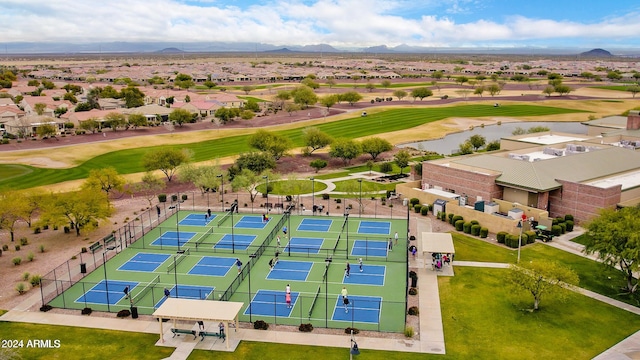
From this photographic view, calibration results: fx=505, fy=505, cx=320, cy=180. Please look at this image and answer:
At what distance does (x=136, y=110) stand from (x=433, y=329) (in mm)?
107866

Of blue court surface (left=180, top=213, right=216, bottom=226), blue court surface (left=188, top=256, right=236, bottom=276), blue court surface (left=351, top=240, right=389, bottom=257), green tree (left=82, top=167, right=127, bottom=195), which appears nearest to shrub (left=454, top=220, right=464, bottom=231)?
blue court surface (left=351, top=240, right=389, bottom=257)

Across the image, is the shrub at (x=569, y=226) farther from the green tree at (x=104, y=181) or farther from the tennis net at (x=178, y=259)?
the green tree at (x=104, y=181)

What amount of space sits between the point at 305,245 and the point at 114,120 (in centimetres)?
7878

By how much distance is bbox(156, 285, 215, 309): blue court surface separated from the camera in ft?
118

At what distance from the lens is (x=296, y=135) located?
353 feet

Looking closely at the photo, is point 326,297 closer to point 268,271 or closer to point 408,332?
point 408,332

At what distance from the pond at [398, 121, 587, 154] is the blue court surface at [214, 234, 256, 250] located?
176 feet

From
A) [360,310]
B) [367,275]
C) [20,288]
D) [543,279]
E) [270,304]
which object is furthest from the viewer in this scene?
[367,275]

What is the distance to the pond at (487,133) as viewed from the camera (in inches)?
3890

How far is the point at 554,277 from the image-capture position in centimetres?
3222

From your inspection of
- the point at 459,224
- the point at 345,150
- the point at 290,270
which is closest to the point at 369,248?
the point at 290,270

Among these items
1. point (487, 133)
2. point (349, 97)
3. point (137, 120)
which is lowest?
point (487, 133)

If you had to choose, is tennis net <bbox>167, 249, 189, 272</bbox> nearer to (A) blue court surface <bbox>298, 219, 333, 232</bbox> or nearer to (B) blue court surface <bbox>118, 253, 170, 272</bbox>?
(B) blue court surface <bbox>118, 253, 170, 272</bbox>

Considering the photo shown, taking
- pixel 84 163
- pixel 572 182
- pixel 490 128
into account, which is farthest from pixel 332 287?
pixel 490 128
